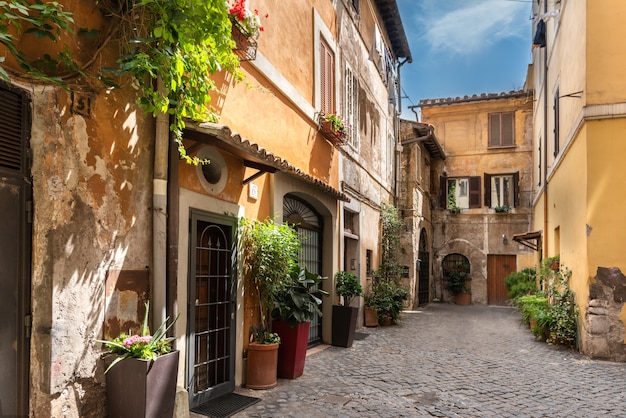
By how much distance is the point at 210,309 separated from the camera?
17.4ft

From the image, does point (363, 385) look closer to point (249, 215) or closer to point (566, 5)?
point (249, 215)

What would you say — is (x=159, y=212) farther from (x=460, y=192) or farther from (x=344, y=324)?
(x=460, y=192)

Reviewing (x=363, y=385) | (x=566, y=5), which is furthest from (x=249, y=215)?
(x=566, y=5)

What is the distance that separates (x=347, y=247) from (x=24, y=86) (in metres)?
8.28

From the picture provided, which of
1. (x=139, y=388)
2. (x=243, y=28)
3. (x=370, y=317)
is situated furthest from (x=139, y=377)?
(x=370, y=317)

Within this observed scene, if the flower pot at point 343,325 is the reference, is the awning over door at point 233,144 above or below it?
above

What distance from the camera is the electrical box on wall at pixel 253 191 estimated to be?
5.98 meters

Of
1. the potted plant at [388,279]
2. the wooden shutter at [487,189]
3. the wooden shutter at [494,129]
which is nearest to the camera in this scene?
the potted plant at [388,279]

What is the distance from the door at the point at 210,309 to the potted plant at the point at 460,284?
15.4 meters

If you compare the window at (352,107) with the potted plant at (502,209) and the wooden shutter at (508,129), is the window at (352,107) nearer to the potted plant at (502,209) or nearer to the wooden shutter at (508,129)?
the potted plant at (502,209)

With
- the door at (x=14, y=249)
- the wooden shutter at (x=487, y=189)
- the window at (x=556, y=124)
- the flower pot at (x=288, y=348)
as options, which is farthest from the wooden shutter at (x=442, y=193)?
the door at (x=14, y=249)

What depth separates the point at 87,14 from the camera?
3.57 metres

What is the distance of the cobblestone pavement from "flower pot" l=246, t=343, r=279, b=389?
15cm

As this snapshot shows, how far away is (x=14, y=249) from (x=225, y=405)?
2742 millimetres
